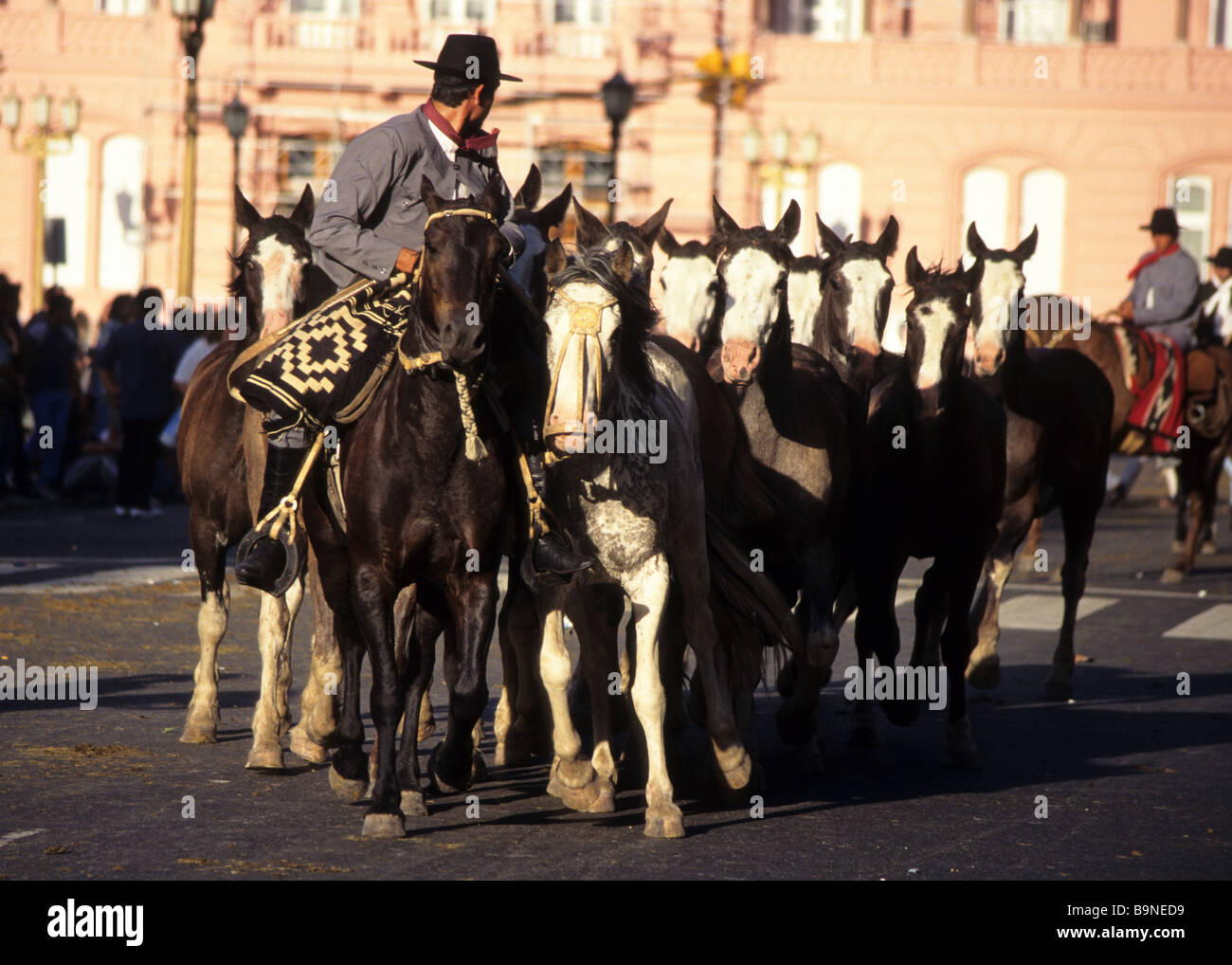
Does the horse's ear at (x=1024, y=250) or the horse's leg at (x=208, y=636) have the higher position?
the horse's ear at (x=1024, y=250)

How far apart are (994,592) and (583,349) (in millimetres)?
5210

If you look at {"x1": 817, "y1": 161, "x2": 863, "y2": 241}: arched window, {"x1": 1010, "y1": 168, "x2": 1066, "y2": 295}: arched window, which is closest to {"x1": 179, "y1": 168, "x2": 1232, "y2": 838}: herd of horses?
{"x1": 817, "y1": 161, "x2": 863, "y2": 241}: arched window

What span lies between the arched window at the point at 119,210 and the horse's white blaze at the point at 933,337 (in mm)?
33003

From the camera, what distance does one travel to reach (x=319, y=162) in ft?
132

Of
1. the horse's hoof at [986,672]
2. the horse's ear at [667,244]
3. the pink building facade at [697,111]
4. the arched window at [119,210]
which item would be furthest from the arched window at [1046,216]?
the horse's ear at [667,244]

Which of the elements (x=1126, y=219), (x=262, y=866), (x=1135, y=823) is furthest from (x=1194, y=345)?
(x=1126, y=219)

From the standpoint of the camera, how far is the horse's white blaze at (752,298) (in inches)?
335

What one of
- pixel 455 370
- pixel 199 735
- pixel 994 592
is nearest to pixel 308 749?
pixel 199 735

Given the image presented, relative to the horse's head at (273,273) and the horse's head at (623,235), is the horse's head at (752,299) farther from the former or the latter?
the horse's head at (273,273)

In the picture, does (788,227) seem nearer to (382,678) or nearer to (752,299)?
(752,299)

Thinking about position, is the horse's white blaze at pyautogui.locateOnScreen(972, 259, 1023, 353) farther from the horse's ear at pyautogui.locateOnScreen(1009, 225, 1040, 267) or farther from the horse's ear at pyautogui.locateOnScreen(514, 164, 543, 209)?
the horse's ear at pyautogui.locateOnScreen(514, 164, 543, 209)

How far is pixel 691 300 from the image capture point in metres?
9.18

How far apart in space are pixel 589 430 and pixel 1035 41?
36.4 meters

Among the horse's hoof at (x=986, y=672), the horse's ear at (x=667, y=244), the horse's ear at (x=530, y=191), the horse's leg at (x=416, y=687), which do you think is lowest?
the horse's hoof at (x=986, y=672)
